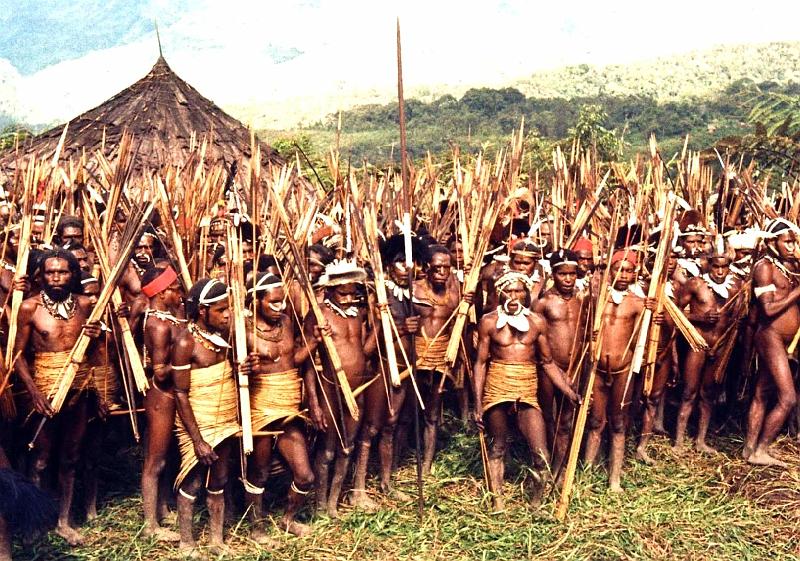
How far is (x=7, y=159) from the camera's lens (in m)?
12.0

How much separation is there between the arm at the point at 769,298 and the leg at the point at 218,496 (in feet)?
12.1

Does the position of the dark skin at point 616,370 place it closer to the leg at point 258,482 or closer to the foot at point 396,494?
the foot at point 396,494

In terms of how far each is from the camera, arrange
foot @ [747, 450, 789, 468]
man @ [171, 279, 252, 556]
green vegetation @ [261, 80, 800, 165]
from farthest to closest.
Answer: green vegetation @ [261, 80, 800, 165], foot @ [747, 450, 789, 468], man @ [171, 279, 252, 556]

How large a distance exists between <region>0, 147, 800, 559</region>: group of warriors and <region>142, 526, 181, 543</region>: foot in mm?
17

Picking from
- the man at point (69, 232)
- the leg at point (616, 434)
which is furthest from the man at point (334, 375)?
the man at point (69, 232)

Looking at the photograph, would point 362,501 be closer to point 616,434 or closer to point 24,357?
point 616,434

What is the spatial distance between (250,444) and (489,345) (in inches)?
64.8

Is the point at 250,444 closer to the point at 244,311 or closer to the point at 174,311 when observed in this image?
the point at 244,311

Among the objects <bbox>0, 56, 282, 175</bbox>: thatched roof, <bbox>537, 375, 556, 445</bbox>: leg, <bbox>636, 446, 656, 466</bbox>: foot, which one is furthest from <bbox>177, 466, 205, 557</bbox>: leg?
<bbox>0, 56, 282, 175</bbox>: thatched roof

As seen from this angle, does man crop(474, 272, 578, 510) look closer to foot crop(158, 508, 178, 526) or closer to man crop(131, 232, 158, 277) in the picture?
foot crop(158, 508, 178, 526)

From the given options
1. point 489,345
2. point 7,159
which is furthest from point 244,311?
point 7,159

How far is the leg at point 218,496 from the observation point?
5.20 meters

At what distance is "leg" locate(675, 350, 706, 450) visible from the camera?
674 cm

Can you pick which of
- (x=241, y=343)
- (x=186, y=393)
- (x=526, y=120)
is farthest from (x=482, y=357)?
(x=526, y=120)
